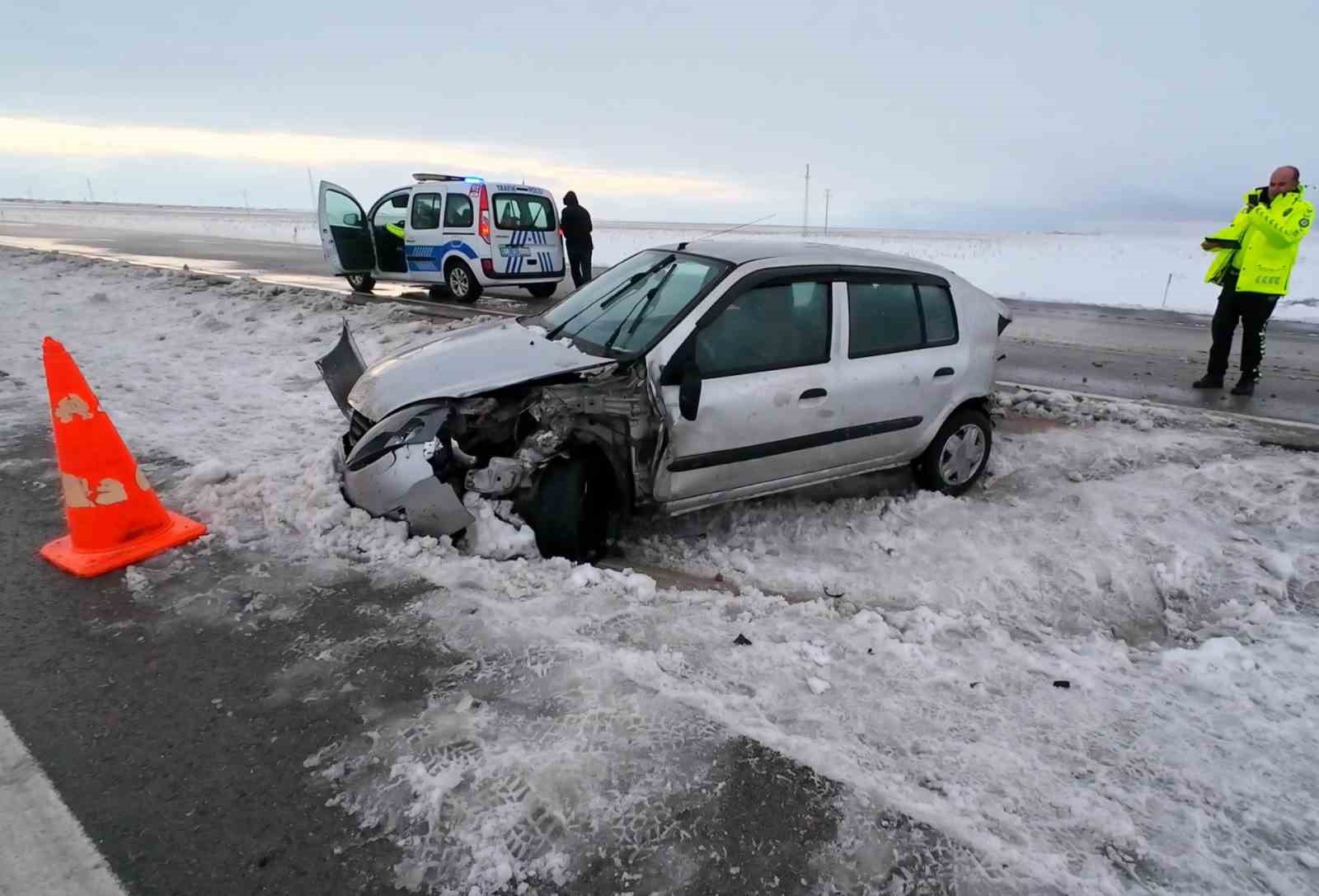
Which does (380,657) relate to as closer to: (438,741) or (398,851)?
(438,741)

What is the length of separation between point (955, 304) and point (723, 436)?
6.90 feet

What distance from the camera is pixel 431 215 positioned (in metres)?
13.2

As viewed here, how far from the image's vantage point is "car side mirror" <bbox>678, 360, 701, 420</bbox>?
384 cm

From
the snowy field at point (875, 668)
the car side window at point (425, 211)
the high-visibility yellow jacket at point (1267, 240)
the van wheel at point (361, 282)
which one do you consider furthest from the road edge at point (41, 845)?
the van wheel at point (361, 282)

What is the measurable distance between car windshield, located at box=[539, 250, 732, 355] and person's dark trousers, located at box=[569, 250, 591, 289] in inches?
399

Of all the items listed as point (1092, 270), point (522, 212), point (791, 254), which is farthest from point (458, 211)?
point (1092, 270)

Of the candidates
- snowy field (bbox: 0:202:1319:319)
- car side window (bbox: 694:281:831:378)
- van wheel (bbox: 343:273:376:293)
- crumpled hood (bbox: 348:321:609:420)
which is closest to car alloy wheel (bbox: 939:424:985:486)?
car side window (bbox: 694:281:831:378)

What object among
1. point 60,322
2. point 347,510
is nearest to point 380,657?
point 347,510

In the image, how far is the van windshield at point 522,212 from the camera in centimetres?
1288

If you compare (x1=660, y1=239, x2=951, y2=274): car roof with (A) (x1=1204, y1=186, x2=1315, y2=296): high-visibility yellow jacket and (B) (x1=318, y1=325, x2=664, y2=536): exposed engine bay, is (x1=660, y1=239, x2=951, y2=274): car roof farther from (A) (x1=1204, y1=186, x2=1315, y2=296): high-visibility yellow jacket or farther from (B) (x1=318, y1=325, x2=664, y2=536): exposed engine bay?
(A) (x1=1204, y1=186, x2=1315, y2=296): high-visibility yellow jacket

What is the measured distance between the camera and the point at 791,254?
15.0ft

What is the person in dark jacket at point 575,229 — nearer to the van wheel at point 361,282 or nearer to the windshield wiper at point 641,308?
the van wheel at point 361,282

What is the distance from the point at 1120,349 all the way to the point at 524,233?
928cm

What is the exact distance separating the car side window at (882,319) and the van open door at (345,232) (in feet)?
37.3
